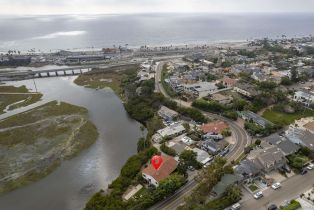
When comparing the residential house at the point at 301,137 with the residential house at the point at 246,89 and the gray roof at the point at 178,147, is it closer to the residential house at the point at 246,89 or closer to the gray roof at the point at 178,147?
the gray roof at the point at 178,147

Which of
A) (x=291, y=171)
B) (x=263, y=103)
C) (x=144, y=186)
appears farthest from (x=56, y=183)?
(x=263, y=103)

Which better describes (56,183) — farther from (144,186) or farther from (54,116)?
(54,116)

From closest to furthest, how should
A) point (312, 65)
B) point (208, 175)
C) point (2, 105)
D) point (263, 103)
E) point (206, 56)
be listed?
point (208, 175) → point (263, 103) → point (2, 105) → point (312, 65) → point (206, 56)

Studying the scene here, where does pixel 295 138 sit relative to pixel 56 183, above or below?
above

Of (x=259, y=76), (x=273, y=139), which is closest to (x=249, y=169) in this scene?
(x=273, y=139)

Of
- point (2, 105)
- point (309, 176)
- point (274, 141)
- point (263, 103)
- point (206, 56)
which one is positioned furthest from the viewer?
point (206, 56)

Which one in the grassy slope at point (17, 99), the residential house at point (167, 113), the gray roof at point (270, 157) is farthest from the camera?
the grassy slope at point (17, 99)

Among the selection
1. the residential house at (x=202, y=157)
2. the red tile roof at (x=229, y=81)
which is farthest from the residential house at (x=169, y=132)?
the red tile roof at (x=229, y=81)
